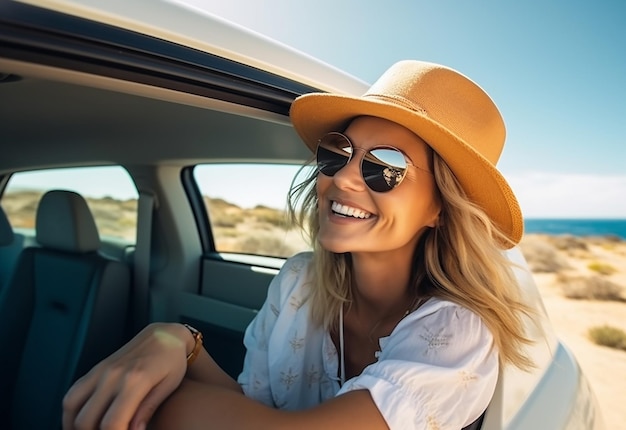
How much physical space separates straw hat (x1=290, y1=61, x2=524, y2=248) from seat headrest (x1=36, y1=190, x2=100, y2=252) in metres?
1.73

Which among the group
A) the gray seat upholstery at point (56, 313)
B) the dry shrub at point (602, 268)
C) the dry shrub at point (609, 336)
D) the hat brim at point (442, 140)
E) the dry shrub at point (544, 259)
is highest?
the hat brim at point (442, 140)

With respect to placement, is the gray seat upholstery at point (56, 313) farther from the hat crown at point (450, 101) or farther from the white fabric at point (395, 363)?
the hat crown at point (450, 101)

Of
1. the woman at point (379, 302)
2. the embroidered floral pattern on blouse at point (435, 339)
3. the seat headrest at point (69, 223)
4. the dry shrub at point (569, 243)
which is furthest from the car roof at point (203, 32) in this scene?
the dry shrub at point (569, 243)

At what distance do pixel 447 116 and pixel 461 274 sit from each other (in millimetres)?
447

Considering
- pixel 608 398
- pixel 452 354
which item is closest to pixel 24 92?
pixel 452 354

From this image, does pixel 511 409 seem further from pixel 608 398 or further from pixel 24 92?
pixel 608 398

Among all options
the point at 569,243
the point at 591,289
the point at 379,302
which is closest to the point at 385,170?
the point at 379,302

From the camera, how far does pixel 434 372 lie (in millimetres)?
1033

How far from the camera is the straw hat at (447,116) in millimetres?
1266

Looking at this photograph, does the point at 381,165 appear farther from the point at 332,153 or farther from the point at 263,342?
the point at 263,342

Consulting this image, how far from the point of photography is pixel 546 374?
159cm

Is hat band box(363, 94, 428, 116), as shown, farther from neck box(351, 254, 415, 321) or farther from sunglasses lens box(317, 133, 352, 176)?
neck box(351, 254, 415, 321)

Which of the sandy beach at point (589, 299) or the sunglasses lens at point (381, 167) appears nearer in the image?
the sunglasses lens at point (381, 167)

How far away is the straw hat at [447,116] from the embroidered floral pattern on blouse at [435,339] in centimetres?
43
